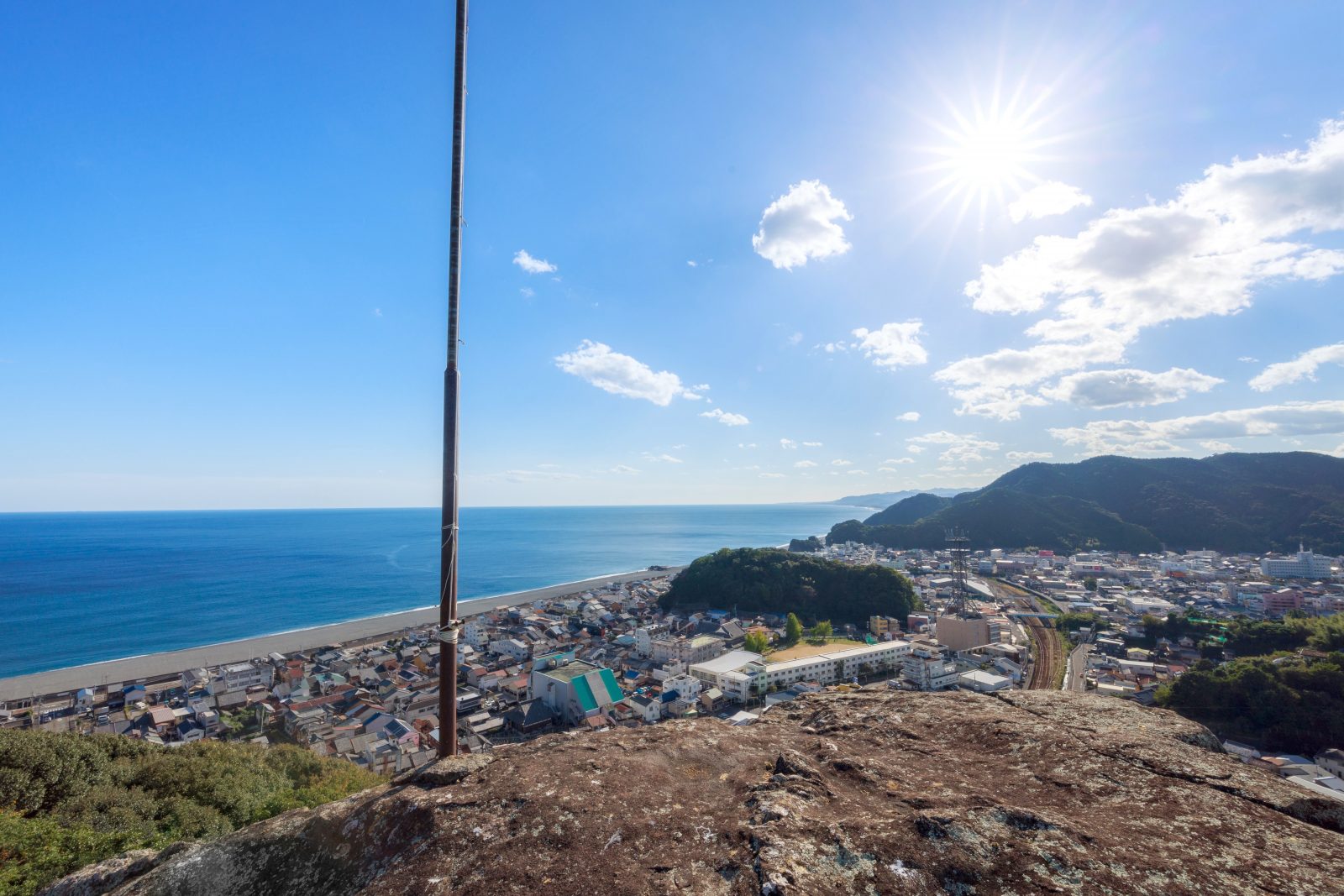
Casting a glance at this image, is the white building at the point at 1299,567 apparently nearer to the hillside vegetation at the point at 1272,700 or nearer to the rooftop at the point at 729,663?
the hillside vegetation at the point at 1272,700

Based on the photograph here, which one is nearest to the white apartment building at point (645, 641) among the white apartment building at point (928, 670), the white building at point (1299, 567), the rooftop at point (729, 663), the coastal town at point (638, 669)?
the coastal town at point (638, 669)

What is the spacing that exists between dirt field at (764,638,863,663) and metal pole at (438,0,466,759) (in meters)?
27.6

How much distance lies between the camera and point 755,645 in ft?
105

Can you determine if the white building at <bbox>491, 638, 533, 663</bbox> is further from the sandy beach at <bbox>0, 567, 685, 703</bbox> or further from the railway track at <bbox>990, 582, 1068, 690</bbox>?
the railway track at <bbox>990, 582, 1068, 690</bbox>

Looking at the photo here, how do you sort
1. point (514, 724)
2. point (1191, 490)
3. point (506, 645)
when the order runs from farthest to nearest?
1. point (1191, 490)
2. point (506, 645)
3. point (514, 724)

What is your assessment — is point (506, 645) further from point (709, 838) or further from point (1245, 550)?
point (1245, 550)

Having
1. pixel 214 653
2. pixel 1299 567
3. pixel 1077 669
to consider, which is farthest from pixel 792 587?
pixel 1299 567

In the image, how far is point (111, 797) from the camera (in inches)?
291

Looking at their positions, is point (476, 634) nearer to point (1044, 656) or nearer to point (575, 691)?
point (575, 691)

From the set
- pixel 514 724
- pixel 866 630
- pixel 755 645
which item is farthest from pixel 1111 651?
pixel 514 724

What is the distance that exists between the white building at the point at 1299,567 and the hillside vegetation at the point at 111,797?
77888mm

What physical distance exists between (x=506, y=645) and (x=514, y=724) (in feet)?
37.7

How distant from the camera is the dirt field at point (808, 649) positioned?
31.1 metres

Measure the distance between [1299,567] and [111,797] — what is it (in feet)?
267
